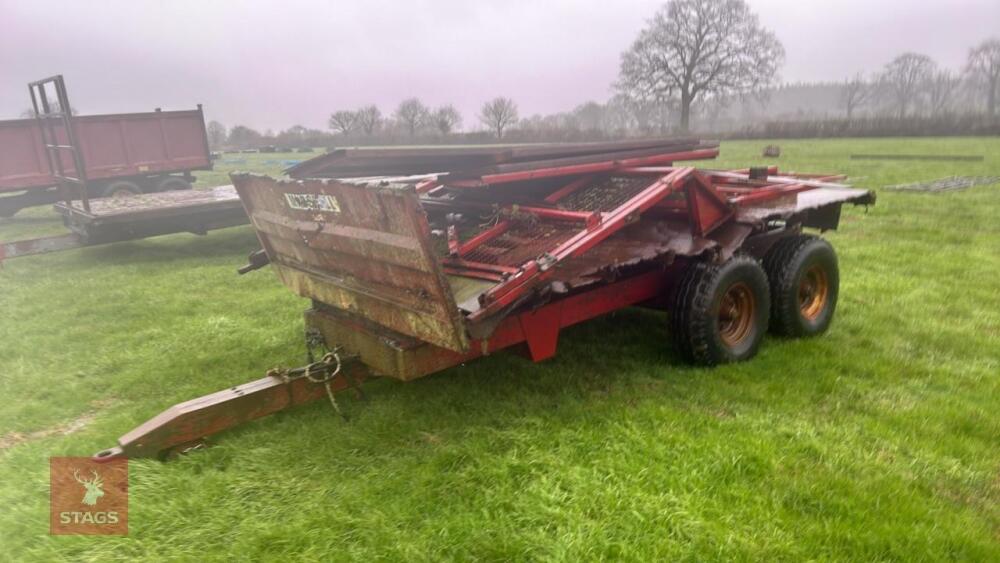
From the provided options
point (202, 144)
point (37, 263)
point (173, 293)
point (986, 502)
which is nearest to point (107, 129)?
point (202, 144)

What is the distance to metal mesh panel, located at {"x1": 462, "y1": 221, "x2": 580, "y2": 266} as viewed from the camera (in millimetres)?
3734

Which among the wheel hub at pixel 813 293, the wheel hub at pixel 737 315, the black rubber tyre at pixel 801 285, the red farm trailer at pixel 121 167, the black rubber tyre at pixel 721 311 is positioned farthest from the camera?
the red farm trailer at pixel 121 167

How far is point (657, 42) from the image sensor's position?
48344 millimetres

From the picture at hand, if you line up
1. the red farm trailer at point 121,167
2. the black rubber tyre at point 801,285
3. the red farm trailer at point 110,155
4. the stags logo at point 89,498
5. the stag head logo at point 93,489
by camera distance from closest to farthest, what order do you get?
1. the stags logo at point 89,498
2. the stag head logo at point 93,489
3. the black rubber tyre at point 801,285
4. the red farm trailer at point 121,167
5. the red farm trailer at point 110,155

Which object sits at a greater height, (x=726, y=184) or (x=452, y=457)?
(x=726, y=184)

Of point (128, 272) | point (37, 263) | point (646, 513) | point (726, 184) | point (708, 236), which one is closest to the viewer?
point (646, 513)

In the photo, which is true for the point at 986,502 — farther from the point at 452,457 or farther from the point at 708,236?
the point at 452,457

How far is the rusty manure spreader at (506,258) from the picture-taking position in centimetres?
312

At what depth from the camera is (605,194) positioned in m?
4.32

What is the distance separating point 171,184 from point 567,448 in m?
12.5

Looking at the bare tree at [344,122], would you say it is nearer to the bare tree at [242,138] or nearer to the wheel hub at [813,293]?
the bare tree at [242,138]

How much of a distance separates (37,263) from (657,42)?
4607cm

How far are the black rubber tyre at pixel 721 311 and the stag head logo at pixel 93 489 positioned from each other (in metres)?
3.09

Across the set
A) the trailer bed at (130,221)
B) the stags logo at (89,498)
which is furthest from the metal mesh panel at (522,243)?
the trailer bed at (130,221)
